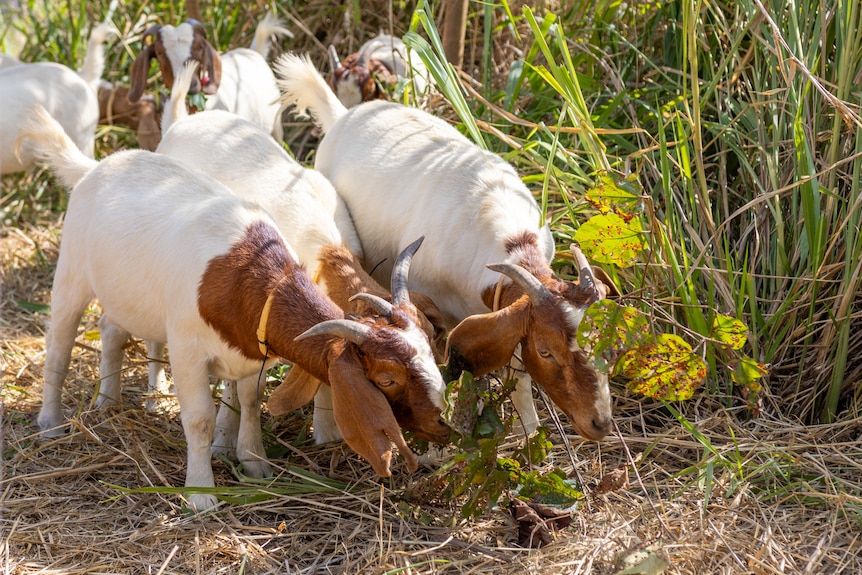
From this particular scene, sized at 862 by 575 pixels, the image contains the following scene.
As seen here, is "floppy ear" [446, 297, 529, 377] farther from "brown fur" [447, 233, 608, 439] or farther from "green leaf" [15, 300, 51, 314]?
"green leaf" [15, 300, 51, 314]

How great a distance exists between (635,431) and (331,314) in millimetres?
1329

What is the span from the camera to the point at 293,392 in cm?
330

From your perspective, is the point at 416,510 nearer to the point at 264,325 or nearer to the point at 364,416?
the point at 364,416

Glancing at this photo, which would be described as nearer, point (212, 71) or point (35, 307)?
point (35, 307)

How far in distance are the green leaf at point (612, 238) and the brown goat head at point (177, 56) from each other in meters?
3.50

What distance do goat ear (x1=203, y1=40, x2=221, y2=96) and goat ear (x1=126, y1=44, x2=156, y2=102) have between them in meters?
0.50

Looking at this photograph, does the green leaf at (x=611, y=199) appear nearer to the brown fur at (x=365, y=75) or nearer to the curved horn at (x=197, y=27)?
the brown fur at (x=365, y=75)

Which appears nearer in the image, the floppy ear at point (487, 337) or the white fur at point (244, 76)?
the floppy ear at point (487, 337)

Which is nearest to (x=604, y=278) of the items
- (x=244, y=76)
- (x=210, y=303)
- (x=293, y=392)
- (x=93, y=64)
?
(x=293, y=392)

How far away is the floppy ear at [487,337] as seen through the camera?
10.2 ft

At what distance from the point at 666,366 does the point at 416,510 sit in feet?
3.24

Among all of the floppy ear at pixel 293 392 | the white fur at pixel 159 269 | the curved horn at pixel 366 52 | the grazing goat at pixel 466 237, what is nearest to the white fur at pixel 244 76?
the curved horn at pixel 366 52

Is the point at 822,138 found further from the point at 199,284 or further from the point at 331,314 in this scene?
the point at 199,284

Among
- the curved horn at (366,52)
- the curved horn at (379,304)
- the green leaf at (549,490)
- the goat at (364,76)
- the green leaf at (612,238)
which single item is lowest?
the green leaf at (549,490)
